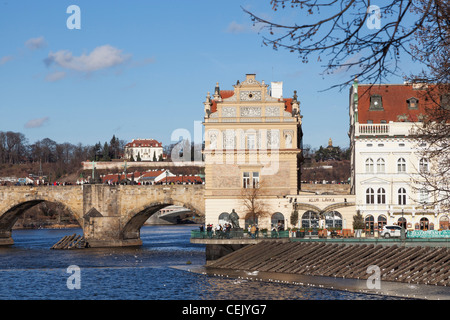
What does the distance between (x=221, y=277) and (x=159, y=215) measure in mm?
106306

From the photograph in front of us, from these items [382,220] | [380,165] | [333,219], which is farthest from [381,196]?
[333,219]

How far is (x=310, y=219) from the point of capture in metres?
62.4

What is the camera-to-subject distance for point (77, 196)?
84.7 m

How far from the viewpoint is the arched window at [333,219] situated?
6153 cm

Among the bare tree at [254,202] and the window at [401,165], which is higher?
the window at [401,165]

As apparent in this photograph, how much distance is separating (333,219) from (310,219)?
1.90m

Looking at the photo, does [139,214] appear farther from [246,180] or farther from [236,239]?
[236,239]

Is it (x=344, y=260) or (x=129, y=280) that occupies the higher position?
(x=344, y=260)

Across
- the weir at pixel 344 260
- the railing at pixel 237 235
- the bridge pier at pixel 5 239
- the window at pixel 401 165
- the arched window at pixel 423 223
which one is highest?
the window at pixel 401 165

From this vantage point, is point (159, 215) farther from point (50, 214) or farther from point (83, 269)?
point (83, 269)

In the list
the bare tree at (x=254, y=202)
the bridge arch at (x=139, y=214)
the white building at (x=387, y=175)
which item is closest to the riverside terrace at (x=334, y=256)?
the bare tree at (x=254, y=202)

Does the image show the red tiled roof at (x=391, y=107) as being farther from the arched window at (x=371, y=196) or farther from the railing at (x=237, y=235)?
the railing at (x=237, y=235)

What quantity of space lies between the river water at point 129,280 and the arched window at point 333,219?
34.7ft
